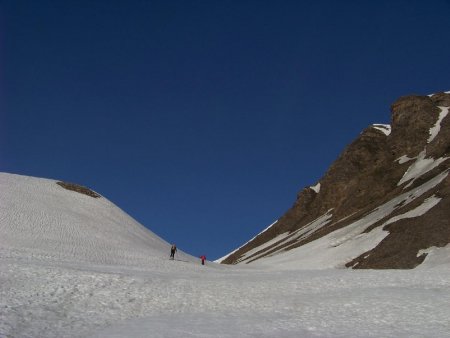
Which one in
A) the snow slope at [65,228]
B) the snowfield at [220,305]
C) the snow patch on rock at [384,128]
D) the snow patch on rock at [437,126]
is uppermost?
the snow patch on rock at [384,128]

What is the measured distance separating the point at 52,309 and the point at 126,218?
49.5 meters

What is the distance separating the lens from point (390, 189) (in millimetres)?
85438

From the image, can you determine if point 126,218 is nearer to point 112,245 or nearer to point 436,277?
point 112,245

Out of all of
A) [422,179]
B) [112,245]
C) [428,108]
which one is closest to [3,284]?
[112,245]

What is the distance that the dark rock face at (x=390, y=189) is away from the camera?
4622 cm

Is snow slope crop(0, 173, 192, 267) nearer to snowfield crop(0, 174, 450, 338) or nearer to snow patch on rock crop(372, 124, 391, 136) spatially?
snowfield crop(0, 174, 450, 338)

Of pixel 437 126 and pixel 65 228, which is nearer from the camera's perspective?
pixel 65 228

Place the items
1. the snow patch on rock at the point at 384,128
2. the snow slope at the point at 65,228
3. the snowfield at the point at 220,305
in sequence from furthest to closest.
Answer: the snow patch on rock at the point at 384,128, the snow slope at the point at 65,228, the snowfield at the point at 220,305

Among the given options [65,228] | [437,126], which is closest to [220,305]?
[65,228]

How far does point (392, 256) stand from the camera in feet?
148

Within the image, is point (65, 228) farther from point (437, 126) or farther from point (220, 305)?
point (437, 126)

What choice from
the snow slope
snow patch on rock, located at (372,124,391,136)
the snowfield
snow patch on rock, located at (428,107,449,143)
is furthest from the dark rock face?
the snow slope

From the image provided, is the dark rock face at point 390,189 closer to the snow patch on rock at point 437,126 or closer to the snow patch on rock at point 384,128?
the snow patch on rock at point 384,128

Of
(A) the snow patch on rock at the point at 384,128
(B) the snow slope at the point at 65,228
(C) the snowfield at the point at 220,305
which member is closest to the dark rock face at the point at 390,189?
(A) the snow patch on rock at the point at 384,128
